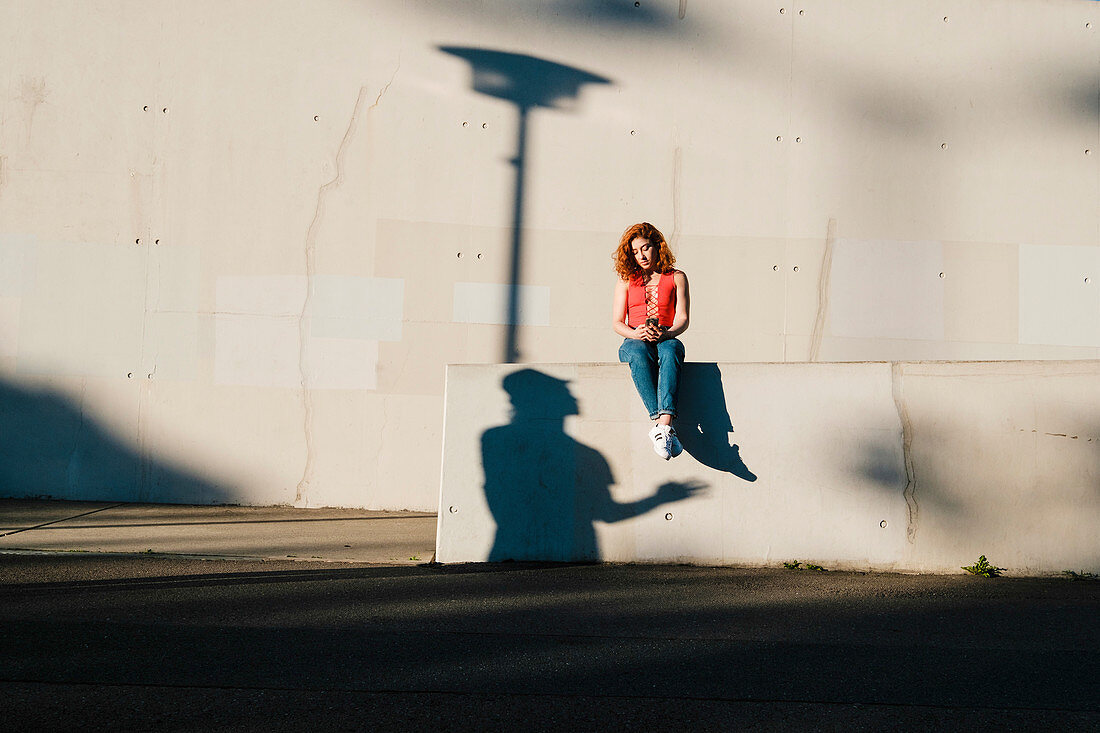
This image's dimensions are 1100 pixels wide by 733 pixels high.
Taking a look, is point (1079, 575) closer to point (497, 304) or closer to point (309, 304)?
point (497, 304)

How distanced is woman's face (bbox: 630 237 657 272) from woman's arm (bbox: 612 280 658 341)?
0.21 m

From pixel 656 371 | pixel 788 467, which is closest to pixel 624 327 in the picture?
pixel 656 371

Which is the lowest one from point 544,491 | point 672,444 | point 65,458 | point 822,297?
point 65,458

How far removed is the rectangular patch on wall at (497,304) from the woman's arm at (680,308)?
110 inches

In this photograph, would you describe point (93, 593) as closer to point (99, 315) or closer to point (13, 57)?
point (99, 315)

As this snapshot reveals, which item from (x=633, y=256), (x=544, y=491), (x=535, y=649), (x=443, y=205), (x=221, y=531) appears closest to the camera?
(x=535, y=649)

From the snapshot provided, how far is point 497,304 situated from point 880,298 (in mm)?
3779

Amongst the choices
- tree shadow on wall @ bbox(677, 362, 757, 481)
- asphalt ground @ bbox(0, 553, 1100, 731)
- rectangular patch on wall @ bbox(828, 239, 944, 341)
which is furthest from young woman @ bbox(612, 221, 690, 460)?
rectangular patch on wall @ bbox(828, 239, 944, 341)

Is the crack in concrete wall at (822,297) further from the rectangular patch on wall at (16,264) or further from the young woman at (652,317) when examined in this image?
the rectangular patch on wall at (16,264)

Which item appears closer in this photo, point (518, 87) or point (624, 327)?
point (624, 327)

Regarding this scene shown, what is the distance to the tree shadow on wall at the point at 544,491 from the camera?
5.66m

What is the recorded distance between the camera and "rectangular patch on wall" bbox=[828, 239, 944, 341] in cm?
866

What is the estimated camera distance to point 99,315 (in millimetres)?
8422

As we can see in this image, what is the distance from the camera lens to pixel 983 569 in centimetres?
545
